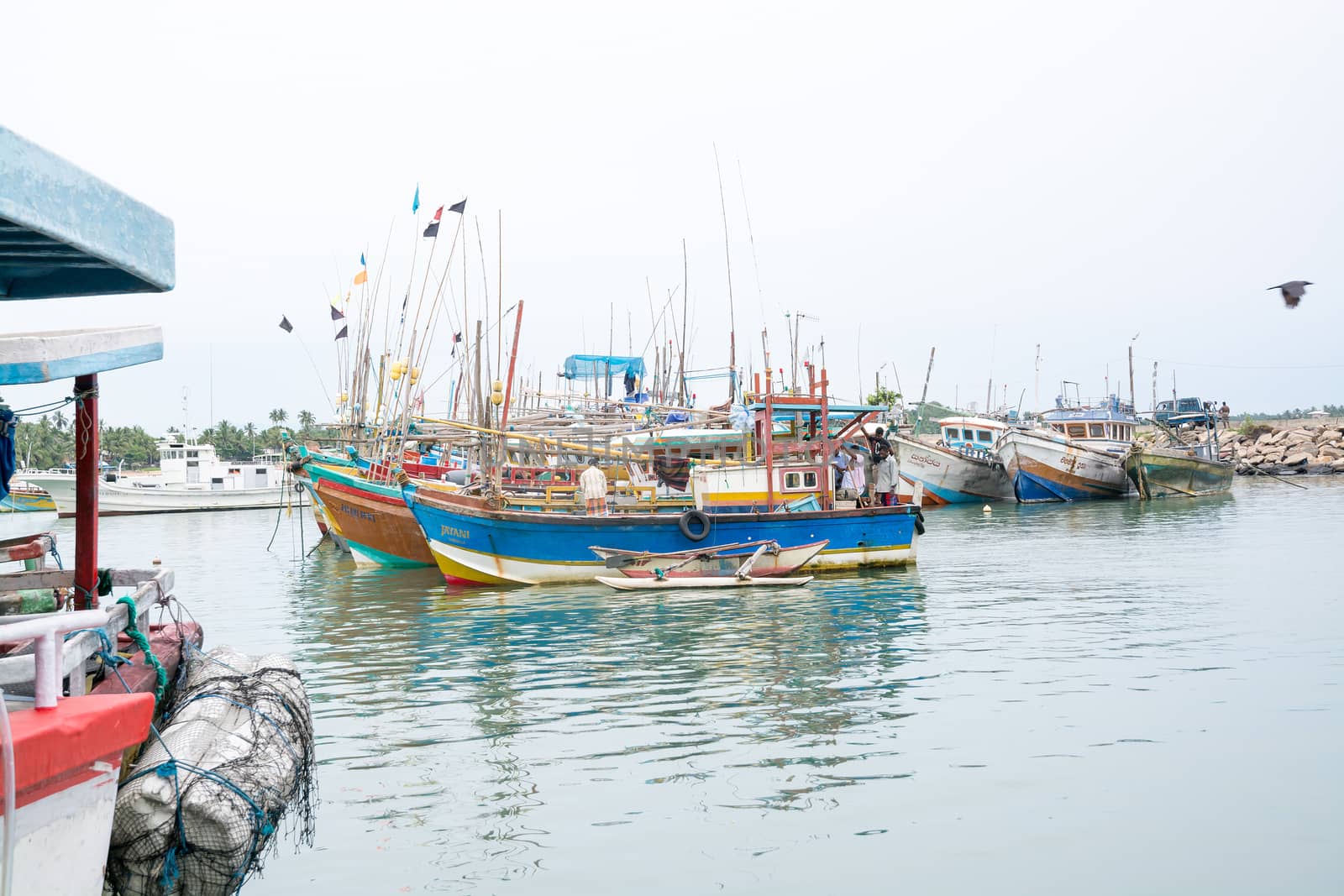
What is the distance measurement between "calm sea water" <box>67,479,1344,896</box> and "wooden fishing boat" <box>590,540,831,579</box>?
28.6 inches

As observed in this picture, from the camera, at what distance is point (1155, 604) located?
1532 cm

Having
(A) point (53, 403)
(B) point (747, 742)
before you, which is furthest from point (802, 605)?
(A) point (53, 403)

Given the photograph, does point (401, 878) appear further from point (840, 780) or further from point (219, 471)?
point (219, 471)

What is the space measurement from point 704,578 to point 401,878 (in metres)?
11.3

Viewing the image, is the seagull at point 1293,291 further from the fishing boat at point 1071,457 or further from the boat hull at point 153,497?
the boat hull at point 153,497

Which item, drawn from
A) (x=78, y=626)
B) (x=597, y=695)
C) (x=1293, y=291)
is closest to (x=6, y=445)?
(x=78, y=626)

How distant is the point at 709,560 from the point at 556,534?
249 cm

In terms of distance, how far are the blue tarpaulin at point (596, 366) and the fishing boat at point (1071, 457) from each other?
17.0m

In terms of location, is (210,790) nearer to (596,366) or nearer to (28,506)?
(596,366)

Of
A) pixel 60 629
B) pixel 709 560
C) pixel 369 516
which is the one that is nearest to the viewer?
pixel 60 629

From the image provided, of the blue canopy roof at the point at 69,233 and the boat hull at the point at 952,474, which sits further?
the boat hull at the point at 952,474

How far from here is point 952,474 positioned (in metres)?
45.5

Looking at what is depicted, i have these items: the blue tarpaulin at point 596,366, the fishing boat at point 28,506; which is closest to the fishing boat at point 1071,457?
the blue tarpaulin at point 596,366

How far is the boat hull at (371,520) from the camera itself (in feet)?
72.4
